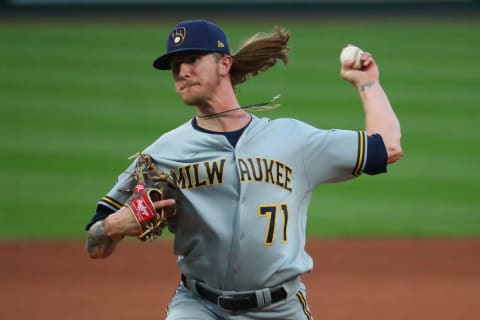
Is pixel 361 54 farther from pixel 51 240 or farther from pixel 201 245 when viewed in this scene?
pixel 51 240

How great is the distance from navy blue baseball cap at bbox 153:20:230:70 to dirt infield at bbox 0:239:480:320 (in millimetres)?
3479

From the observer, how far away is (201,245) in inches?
154

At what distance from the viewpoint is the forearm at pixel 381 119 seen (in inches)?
151

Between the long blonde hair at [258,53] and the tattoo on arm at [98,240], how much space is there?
0.94m

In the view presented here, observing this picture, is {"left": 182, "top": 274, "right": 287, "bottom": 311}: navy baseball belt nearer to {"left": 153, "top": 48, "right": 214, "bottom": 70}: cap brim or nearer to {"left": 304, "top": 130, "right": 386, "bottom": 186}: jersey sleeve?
{"left": 304, "top": 130, "right": 386, "bottom": 186}: jersey sleeve

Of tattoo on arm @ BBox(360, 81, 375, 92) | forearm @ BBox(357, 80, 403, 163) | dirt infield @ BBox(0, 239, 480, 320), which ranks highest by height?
tattoo on arm @ BBox(360, 81, 375, 92)

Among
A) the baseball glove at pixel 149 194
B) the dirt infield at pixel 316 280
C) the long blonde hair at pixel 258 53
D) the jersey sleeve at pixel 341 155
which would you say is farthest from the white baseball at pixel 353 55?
the dirt infield at pixel 316 280

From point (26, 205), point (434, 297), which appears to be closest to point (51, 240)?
point (26, 205)

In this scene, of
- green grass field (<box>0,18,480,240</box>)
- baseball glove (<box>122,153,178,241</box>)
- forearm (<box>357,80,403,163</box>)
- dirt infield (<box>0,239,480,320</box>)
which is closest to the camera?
baseball glove (<box>122,153,178,241</box>)

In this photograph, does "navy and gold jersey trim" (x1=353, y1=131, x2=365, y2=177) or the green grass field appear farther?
the green grass field

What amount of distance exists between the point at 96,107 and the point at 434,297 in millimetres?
→ 7785

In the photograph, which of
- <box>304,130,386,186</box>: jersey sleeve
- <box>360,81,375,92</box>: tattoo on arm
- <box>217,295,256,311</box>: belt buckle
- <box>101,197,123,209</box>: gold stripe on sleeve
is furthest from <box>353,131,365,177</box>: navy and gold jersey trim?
<box>101,197,123,209</box>: gold stripe on sleeve

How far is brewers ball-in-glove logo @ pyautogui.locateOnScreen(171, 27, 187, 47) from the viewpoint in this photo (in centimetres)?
391

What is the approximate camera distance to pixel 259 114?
1307 cm
